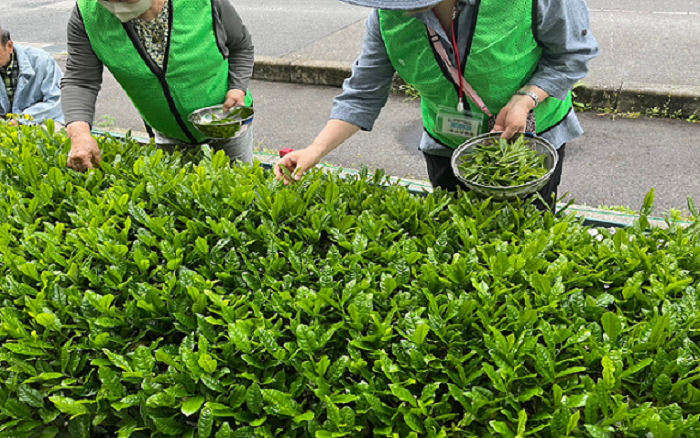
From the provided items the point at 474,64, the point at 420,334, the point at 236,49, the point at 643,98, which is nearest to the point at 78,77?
the point at 236,49

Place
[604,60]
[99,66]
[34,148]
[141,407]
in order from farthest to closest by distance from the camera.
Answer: [604,60] < [99,66] < [34,148] < [141,407]

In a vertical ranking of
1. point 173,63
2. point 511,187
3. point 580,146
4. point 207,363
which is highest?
point 511,187

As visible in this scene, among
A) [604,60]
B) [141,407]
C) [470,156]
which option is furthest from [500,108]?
[604,60]

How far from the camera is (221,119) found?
3186 millimetres

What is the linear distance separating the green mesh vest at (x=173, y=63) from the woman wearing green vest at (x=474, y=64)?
0.86 metres

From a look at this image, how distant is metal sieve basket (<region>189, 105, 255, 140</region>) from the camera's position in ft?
9.60

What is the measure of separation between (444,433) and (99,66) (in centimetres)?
260

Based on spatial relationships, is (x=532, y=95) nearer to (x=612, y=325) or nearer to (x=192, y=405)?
(x=612, y=325)

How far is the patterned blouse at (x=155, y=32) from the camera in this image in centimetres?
291

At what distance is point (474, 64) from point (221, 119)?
1432mm

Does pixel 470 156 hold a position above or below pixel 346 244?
above

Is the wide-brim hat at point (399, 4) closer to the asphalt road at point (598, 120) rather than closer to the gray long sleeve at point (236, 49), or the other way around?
the gray long sleeve at point (236, 49)

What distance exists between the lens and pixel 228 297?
1.84m

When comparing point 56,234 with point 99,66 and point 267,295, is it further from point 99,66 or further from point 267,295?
point 99,66
